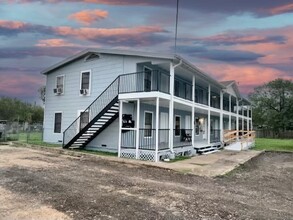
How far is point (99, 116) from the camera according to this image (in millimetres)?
15445

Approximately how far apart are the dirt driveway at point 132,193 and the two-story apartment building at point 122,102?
3.52 metres

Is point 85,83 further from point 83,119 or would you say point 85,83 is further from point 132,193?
point 132,193

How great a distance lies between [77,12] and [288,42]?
1407cm

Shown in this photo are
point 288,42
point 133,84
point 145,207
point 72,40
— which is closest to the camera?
point 145,207

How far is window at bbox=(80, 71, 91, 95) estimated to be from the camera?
1842cm

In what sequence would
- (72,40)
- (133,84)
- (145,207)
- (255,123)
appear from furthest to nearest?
(255,123)
(72,40)
(133,84)
(145,207)

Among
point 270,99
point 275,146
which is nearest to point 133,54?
point 275,146

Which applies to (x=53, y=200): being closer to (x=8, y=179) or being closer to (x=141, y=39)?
(x=8, y=179)

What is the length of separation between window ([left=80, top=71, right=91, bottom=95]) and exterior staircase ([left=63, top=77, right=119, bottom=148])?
4.10 ft

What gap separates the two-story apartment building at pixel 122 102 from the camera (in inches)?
590

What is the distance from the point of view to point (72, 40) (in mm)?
21203

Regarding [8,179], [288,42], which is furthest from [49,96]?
[288,42]

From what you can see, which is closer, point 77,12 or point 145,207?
point 145,207

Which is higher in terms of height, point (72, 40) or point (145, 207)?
point (72, 40)
